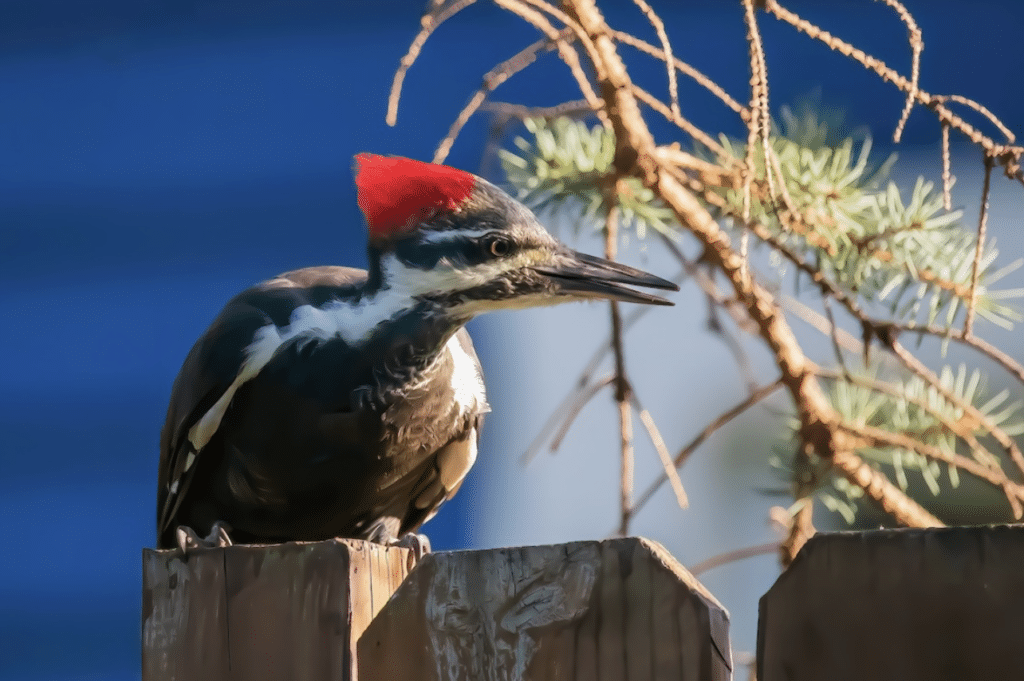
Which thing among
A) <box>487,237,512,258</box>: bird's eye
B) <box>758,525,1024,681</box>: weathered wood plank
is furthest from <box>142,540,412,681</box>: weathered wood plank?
<box>487,237,512,258</box>: bird's eye

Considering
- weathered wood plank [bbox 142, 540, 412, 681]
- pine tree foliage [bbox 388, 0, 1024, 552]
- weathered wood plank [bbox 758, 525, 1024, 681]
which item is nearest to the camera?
weathered wood plank [bbox 758, 525, 1024, 681]

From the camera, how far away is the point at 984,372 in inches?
62.2

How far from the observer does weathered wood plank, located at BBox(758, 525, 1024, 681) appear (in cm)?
77

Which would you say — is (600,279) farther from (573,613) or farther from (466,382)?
(573,613)

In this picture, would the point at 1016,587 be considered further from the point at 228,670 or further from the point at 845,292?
the point at 845,292

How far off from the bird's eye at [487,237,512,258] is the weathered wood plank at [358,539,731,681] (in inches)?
30.1

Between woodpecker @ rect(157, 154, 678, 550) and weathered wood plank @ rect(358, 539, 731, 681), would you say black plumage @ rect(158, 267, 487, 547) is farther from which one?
weathered wood plank @ rect(358, 539, 731, 681)

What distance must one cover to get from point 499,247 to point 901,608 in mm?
937

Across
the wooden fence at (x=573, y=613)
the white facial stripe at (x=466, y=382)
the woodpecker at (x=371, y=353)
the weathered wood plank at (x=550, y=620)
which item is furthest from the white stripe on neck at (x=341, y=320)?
the weathered wood plank at (x=550, y=620)

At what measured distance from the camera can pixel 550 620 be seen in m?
0.88

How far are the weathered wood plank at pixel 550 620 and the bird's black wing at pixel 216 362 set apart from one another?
0.85 m

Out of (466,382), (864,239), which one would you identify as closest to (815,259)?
(864,239)

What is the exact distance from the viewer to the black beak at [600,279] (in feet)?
5.01

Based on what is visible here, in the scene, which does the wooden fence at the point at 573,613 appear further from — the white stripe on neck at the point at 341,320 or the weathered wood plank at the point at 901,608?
the white stripe on neck at the point at 341,320
